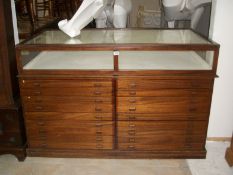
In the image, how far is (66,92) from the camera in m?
2.13

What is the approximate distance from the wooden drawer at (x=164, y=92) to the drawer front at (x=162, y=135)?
24 cm

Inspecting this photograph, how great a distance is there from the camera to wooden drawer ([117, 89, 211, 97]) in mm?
2104

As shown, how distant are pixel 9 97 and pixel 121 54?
3.24 feet

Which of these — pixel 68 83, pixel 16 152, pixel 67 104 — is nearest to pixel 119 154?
pixel 67 104

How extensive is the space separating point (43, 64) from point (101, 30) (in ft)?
2.41

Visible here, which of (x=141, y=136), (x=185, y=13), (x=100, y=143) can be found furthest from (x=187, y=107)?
(x=185, y=13)

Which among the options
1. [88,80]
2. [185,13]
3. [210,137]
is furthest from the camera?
[185,13]

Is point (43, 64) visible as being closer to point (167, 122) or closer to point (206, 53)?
point (167, 122)

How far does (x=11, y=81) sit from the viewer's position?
2.14m

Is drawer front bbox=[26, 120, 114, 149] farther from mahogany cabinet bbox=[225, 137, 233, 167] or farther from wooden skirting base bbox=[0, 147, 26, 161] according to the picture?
mahogany cabinet bbox=[225, 137, 233, 167]

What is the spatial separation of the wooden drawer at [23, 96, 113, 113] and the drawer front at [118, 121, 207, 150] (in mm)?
210

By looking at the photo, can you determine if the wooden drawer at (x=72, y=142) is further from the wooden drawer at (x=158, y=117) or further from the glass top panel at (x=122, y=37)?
the glass top panel at (x=122, y=37)

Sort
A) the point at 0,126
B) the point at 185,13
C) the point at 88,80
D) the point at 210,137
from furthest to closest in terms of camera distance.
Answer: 1. the point at 185,13
2. the point at 210,137
3. the point at 0,126
4. the point at 88,80

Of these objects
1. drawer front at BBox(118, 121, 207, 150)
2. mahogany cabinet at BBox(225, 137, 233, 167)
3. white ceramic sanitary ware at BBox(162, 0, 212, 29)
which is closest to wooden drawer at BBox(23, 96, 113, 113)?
drawer front at BBox(118, 121, 207, 150)
